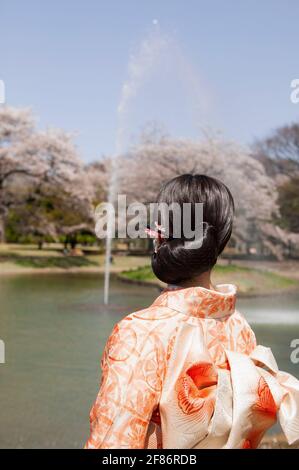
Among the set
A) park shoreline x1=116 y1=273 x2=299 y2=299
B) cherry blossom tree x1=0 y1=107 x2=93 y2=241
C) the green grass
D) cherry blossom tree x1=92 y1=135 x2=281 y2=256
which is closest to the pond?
park shoreline x1=116 y1=273 x2=299 y2=299

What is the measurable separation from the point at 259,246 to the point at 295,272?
71.1 inches

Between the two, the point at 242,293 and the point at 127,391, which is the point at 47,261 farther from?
the point at 127,391

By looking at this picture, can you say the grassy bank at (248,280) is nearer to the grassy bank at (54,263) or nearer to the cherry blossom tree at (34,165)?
the grassy bank at (54,263)

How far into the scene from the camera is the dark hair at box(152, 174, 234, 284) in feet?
3.71

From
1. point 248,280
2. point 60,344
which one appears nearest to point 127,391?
point 60,344

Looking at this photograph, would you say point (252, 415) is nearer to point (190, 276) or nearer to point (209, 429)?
point (209, 429)

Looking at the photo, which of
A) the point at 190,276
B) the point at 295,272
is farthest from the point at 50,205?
the point at 190,276

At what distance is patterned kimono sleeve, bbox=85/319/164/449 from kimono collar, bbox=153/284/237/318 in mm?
89

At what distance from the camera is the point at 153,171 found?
18.0m

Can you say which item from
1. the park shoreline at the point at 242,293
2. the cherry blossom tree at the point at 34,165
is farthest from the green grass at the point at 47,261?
the park shoreline at the point at 242,293

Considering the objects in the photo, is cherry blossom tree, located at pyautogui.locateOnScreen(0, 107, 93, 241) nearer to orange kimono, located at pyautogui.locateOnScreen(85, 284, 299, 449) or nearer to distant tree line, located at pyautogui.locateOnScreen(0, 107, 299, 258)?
distant tree line, located at pyautogui.locateOnScreen(0, 107, 299, 258)

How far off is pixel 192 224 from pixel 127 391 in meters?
0.33

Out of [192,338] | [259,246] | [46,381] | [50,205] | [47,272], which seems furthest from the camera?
[50,205]
